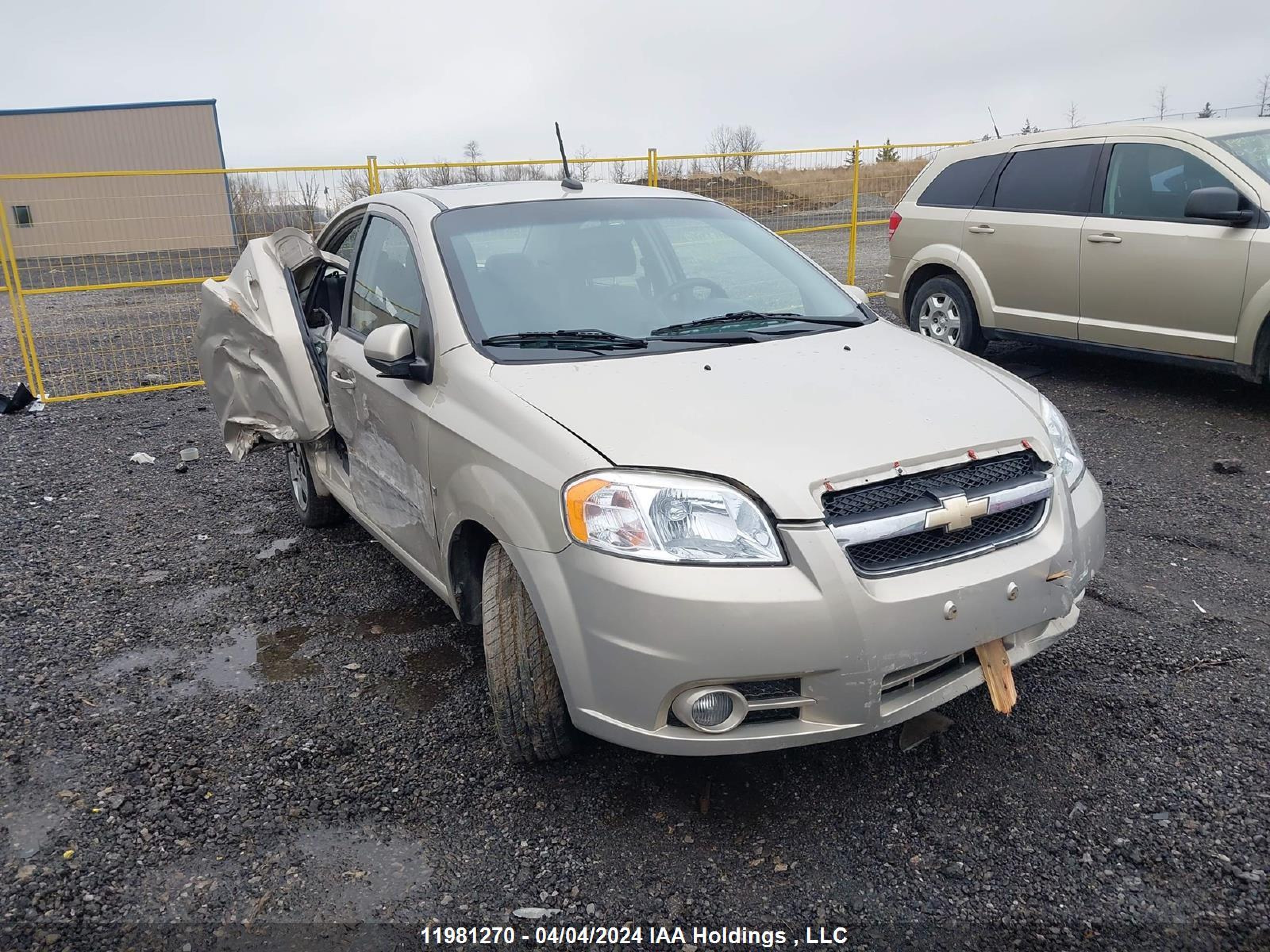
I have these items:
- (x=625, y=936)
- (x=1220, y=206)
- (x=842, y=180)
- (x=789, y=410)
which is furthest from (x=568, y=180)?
(x=842, y=180)

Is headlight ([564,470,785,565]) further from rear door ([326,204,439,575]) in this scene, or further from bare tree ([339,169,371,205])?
bare tree ([339,169,371,205])

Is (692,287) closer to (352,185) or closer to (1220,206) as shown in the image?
(1220,206)

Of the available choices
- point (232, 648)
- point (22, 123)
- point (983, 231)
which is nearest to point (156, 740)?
point (232, 648)

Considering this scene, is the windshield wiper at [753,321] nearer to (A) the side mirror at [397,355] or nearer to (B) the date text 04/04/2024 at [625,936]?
(A) the side mirror at [397,355]

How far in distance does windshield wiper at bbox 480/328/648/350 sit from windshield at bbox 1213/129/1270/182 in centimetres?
516

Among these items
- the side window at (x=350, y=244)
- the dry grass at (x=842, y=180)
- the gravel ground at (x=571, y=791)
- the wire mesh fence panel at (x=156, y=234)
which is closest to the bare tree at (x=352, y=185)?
the wire mesh fence panel at (x=156, y=234)

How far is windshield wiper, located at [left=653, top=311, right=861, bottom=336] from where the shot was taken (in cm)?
343

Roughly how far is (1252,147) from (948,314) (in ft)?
8.15

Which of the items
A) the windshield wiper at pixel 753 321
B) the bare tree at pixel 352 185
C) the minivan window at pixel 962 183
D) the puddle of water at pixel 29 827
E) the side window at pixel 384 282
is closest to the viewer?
the puddle of water at pixel 29 827

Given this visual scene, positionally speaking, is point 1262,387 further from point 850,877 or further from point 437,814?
point 437,814

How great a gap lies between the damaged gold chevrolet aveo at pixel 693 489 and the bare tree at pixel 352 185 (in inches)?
267

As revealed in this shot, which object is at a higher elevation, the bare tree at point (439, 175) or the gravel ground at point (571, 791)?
the bare tree at point (439, 175)

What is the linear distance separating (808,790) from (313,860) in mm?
1444

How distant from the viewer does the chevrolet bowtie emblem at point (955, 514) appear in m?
2.53
